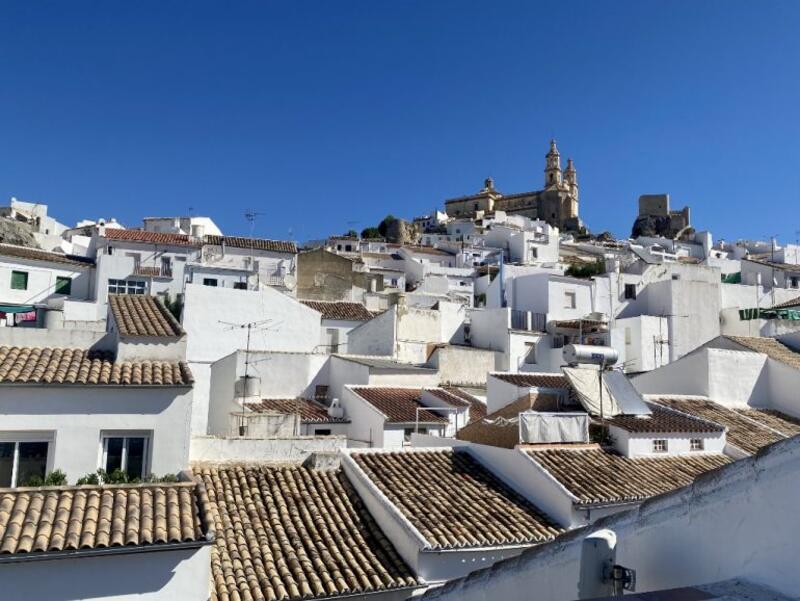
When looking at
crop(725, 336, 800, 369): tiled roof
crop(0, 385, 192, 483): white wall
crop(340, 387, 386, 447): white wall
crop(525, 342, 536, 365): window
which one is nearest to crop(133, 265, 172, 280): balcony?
crop(340, 387, 386, 447): white wall

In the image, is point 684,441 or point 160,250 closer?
point 684,441

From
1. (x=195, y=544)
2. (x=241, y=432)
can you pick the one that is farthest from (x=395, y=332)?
(x=195, y=544)

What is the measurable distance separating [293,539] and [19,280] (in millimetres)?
30567

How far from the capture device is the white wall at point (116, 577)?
7.98 m

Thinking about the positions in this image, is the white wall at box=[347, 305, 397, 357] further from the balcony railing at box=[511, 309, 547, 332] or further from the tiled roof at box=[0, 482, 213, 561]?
the tiled roof at box=[0, 482, 213, 561]

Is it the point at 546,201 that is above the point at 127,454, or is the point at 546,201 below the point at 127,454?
above

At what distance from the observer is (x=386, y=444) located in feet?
68.9

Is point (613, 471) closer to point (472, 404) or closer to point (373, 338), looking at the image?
point (472, 404)

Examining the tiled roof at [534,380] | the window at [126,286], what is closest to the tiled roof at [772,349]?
the tiled roof at [534,380]

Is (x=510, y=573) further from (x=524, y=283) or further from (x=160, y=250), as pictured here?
(x=160, y=250)

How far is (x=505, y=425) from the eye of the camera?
15883mm

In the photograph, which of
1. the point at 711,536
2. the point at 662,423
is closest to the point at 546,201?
the point at 662,423

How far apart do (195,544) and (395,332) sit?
82.6 ft

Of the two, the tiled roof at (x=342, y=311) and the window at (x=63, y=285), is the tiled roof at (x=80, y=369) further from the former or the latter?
the window at (x=63, y=285)
